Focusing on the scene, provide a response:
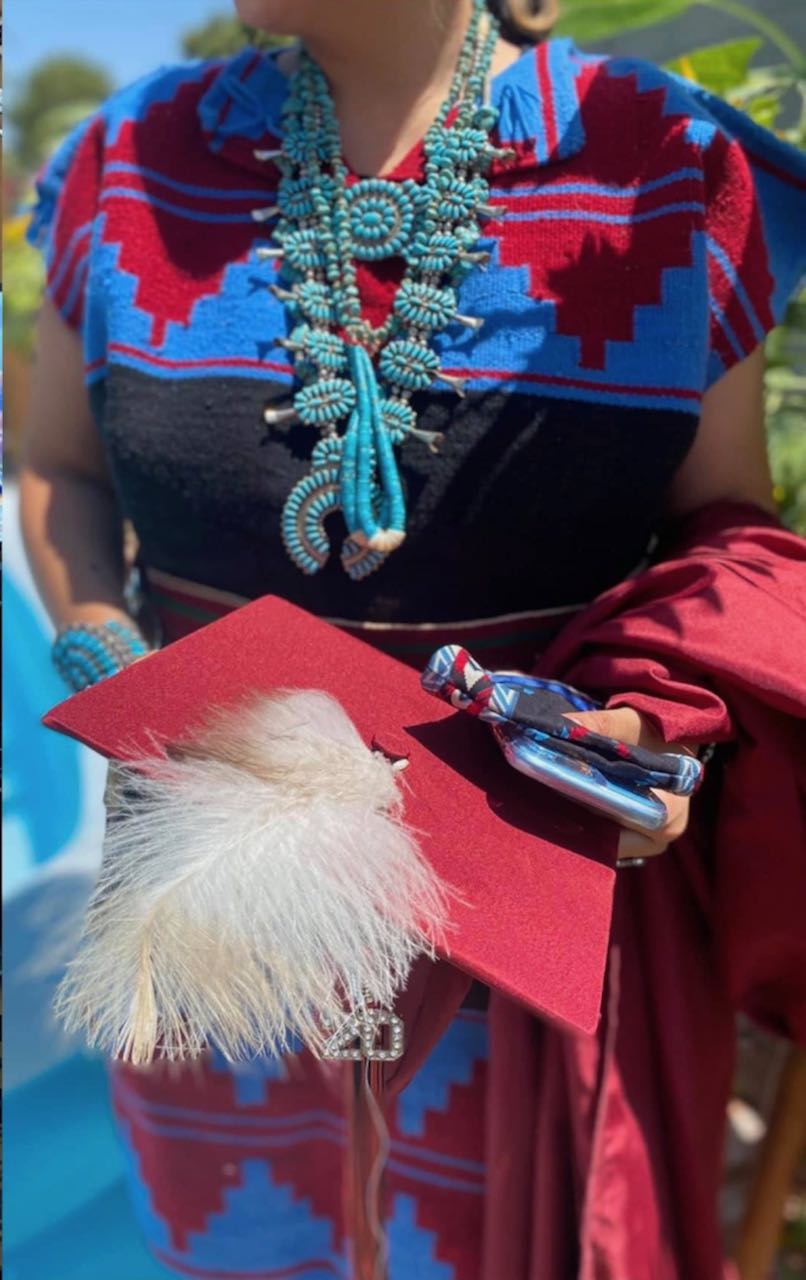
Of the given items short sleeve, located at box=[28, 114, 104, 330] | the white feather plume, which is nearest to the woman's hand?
the white feather plume

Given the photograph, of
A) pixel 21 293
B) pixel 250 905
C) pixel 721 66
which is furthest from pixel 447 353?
pixel 21 293

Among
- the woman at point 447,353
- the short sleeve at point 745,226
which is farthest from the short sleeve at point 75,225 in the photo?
the short sleeve at point 745,226

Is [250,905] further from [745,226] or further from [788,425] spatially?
[788,425]

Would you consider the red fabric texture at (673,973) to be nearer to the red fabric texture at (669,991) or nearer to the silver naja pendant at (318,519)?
the red fabric texture at (669,991)

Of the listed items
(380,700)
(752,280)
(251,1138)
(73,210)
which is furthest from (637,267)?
(251,1138)

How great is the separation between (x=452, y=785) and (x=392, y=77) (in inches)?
23.4

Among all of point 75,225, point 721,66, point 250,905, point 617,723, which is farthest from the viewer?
point 721,66

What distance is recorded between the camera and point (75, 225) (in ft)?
2.95

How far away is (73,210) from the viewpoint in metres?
0.90

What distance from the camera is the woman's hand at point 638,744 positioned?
0.62 meters

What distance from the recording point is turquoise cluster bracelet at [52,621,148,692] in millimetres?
837

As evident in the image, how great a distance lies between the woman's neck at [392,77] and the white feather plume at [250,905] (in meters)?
0.54

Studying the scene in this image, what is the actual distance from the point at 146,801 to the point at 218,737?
52mm

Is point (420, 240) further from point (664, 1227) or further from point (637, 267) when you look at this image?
point (664, 1227)
